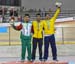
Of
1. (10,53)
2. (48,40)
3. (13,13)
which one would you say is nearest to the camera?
(48,40)

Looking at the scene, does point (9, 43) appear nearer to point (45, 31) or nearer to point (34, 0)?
point (45, 31)

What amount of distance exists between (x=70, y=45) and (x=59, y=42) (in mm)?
623

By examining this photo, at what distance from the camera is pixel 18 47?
1828 centimetres

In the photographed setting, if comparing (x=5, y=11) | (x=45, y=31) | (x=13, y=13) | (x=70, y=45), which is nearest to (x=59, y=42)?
(x=70, y=45)

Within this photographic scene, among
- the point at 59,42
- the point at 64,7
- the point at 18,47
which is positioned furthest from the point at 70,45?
the point at 64,7

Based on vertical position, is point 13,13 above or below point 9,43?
above

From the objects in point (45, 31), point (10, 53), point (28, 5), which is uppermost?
point (28, 5)

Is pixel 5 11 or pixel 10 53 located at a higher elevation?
pixel 5 11

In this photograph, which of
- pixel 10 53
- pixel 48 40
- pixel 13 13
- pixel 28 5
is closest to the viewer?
pixel 48 40

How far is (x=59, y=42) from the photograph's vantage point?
18.8 meters

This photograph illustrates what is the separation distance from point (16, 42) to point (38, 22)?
622 centimetres

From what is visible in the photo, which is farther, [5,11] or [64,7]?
[64,7]

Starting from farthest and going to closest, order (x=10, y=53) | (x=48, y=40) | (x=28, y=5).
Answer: (x=28, y=5) < (x=10, y=53) < (x=48, y=40)

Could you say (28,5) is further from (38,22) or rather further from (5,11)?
(38,22)
